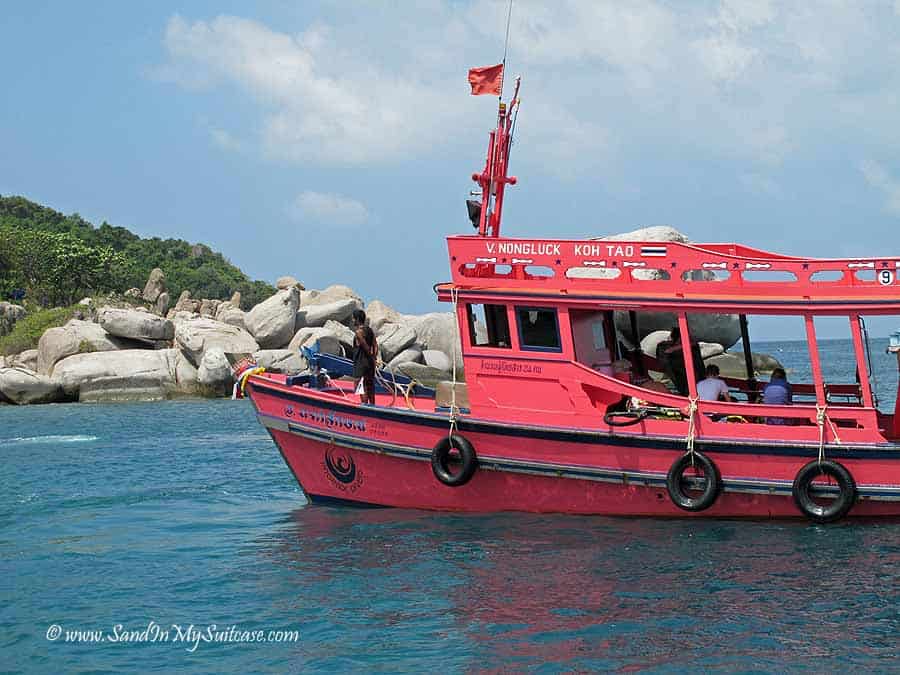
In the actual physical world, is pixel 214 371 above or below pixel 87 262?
below

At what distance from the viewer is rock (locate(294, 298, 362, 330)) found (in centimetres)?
4003

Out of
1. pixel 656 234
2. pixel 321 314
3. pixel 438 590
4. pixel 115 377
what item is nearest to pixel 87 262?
pixel 321 314

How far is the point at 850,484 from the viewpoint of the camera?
11547 mm

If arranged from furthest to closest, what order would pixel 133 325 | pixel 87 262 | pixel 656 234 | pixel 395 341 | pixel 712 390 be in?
pixel 87 262 → pixel 133 325 → pixel 395 341 → pixel 656 234 → pixel 712 390

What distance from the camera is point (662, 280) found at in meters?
12.5

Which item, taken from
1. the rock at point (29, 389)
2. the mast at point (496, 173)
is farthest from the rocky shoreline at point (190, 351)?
the mast at point (496, 173)

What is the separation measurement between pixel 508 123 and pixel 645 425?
4.28 m

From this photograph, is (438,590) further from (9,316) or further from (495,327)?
(9,316)

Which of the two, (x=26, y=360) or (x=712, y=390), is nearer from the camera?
(x=712, y=390)

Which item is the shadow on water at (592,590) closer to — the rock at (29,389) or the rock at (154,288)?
the rock at (29,389)

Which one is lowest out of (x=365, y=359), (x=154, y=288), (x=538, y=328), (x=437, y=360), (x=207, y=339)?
(x=365, y=359)

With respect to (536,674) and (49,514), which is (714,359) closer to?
(49,514)

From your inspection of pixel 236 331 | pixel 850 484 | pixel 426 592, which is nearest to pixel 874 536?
pixel 850 484

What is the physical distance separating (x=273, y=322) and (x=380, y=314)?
6350mm
